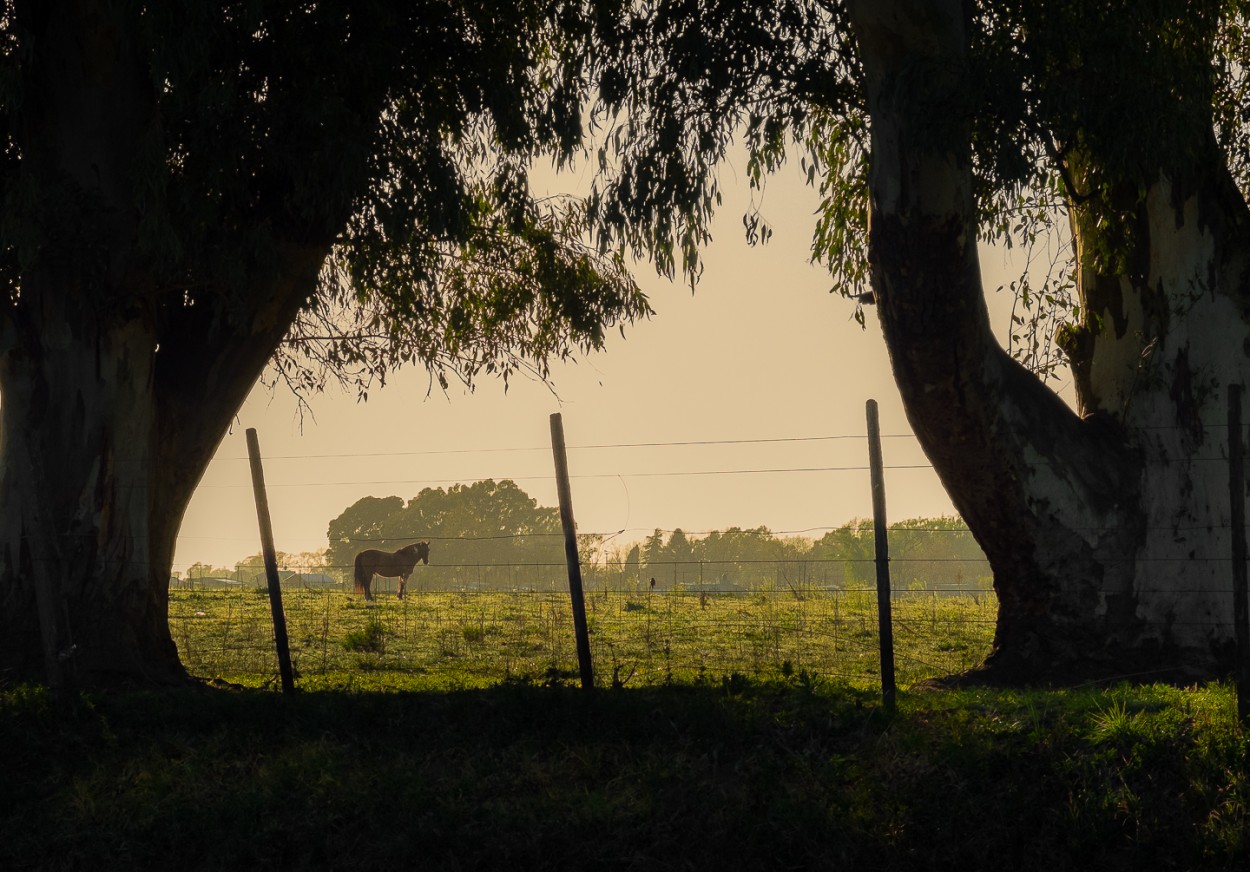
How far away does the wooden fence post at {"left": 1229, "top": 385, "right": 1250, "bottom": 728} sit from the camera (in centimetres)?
733

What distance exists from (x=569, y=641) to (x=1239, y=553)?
8644mm

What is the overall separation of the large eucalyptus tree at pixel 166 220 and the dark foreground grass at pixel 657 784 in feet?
7.74

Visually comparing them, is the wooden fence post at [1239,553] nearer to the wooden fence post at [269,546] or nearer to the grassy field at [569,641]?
the grassy field at [569,641]

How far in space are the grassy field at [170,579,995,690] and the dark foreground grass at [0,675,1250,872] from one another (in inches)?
50.4

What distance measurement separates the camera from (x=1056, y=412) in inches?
421

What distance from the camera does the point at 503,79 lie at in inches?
498

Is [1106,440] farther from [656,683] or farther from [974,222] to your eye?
[656,683]

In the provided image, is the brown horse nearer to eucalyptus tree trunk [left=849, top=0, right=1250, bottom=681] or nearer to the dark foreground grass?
eucalyptus tree trunk [left=849, top=0, right=1250, bottom=681]

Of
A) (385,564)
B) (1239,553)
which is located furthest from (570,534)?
(385,564)

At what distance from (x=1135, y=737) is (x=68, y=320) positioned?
8775 millimetres

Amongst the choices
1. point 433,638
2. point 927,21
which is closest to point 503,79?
point 927,21

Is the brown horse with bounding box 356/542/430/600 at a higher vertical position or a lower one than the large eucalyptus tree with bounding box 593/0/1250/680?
lower

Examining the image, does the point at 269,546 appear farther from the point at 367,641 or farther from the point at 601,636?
the point at 601,636

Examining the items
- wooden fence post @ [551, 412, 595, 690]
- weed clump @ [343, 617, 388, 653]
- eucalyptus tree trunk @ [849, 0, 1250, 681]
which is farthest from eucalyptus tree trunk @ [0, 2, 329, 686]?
eucalyptus tree trunk @ [849, 0, 1250, 681]
